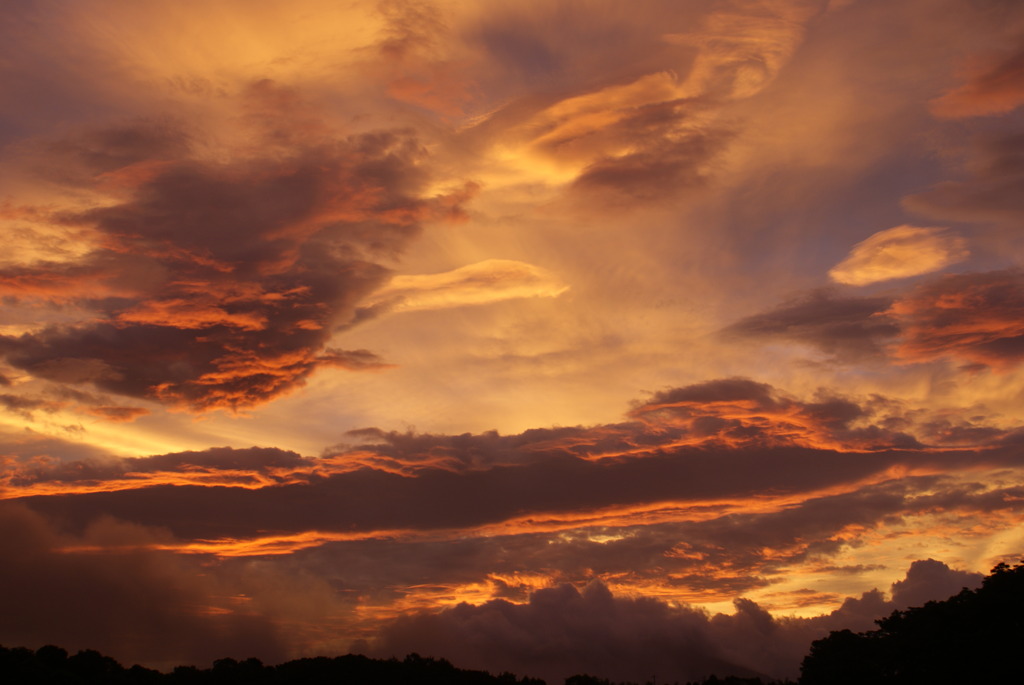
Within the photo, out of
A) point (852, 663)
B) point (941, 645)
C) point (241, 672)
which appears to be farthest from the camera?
point (241, 672)

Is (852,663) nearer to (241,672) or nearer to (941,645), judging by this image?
(941,645)

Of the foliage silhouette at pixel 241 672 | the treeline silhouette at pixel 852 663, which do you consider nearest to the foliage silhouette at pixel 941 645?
the treeline silhouette at pixel 852 663

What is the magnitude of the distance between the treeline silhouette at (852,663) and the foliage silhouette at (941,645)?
98 mm

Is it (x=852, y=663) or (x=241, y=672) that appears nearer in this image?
(x=852, y=663)

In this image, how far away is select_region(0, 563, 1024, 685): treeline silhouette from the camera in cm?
7844

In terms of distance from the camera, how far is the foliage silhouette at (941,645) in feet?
254

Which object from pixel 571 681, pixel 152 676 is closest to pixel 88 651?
pixel 152 676

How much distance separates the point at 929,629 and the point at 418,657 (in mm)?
91350

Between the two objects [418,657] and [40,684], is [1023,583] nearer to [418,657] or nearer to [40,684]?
[418,657]

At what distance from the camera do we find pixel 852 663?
9906 centimetres

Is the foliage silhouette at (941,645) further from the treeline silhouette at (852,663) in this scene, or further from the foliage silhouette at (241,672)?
the foliage silhouette at (241,672)

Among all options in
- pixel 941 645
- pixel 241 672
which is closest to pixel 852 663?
pixel 941 645

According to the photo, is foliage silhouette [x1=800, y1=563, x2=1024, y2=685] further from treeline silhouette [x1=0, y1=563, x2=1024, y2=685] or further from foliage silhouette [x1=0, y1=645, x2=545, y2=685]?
foliage silhouette [x1=0, y1=645, x2=545, y2=685]

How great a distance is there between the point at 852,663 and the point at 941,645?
16564 millimetres
